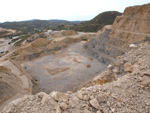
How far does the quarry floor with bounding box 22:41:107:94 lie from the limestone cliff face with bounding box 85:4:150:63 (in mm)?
2907

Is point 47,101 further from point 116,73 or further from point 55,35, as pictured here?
point 55,35

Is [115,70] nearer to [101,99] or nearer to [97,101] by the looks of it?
[101,99]

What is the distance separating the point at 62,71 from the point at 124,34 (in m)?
14.0

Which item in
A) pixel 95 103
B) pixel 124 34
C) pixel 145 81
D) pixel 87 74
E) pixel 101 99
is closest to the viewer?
pixel 95 103

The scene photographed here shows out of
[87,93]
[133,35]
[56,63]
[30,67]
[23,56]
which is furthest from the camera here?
[23,56]

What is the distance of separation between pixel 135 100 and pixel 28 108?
15.9 ft

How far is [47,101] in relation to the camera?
4.57m

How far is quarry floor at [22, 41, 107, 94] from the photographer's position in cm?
1420

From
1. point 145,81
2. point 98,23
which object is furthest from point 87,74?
point 98,23

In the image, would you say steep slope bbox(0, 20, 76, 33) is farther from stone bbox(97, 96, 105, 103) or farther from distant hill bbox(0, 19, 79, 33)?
stone bbox(97, 96, 105, 103)

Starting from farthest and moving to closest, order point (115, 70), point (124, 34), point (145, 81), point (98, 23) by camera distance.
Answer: point (98, 23), point (124, 34), point (115, 70), point (145, 81)

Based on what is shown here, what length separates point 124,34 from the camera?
19641mm

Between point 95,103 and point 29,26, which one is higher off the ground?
point 29,26

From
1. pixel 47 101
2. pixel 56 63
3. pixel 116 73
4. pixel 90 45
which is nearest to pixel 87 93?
pixel 47 101
